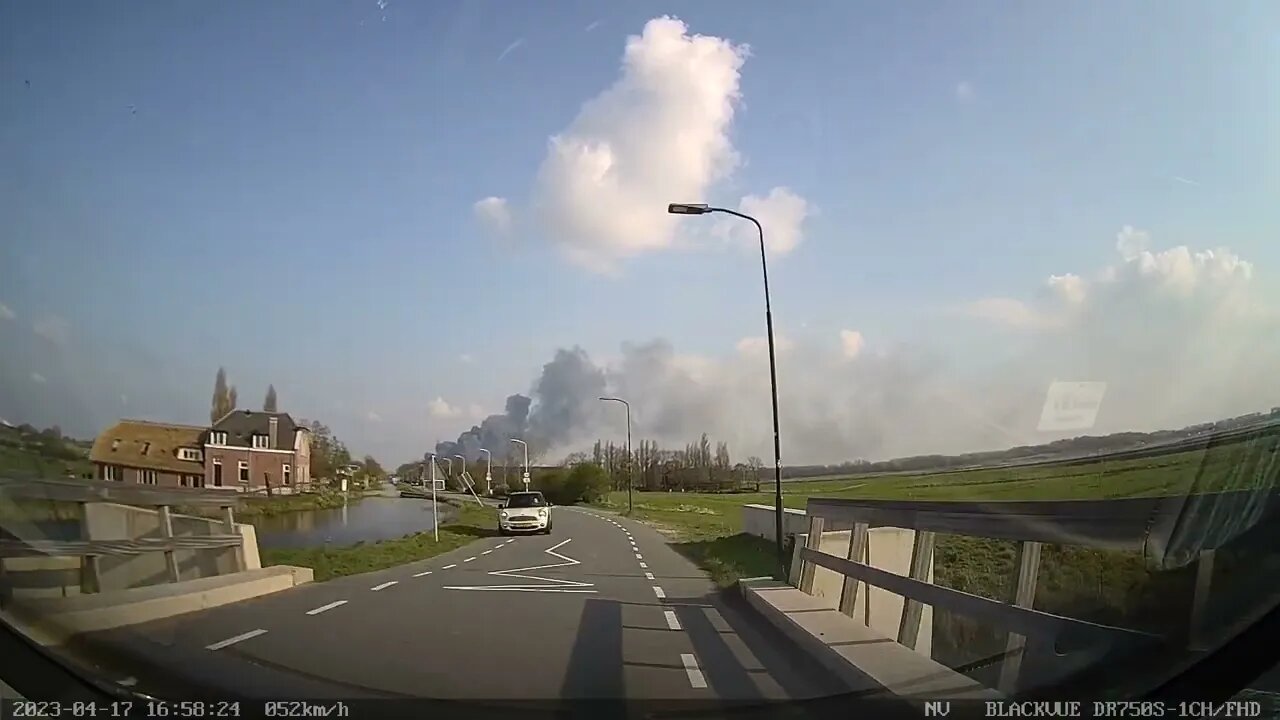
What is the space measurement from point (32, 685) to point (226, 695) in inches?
44.1

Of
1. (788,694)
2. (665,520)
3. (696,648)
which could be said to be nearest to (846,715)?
(788,694)

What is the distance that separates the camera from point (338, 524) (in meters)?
9.03

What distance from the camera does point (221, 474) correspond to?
24.3ft

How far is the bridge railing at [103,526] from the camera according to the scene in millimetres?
6262

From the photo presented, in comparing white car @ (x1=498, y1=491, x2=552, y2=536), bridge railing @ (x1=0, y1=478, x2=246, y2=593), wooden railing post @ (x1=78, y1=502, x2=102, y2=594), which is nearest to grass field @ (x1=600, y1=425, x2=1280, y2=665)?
bridge railing @ (x1=0, y1=478, x2=246, y2=593)

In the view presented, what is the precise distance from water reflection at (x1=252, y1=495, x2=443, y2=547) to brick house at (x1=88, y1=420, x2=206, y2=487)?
1.19m

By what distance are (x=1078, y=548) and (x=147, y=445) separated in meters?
7.95

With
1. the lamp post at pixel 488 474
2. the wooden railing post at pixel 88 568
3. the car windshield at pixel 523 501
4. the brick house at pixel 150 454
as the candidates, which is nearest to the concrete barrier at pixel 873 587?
the lamp post at pixel 488 474

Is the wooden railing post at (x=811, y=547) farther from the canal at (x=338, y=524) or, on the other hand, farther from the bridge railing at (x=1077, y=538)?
the canal at (x=338, y=524)

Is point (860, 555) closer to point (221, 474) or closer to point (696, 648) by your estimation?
point (696, 648)

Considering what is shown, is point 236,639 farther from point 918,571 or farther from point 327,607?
point 918,571

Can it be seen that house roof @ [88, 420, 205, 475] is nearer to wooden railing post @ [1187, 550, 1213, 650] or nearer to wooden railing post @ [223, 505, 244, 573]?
wooden railing post @ [223, 505, 244, 573]

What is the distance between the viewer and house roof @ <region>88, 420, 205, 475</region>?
6707 mm

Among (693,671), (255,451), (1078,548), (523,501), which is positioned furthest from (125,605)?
(523,501)
